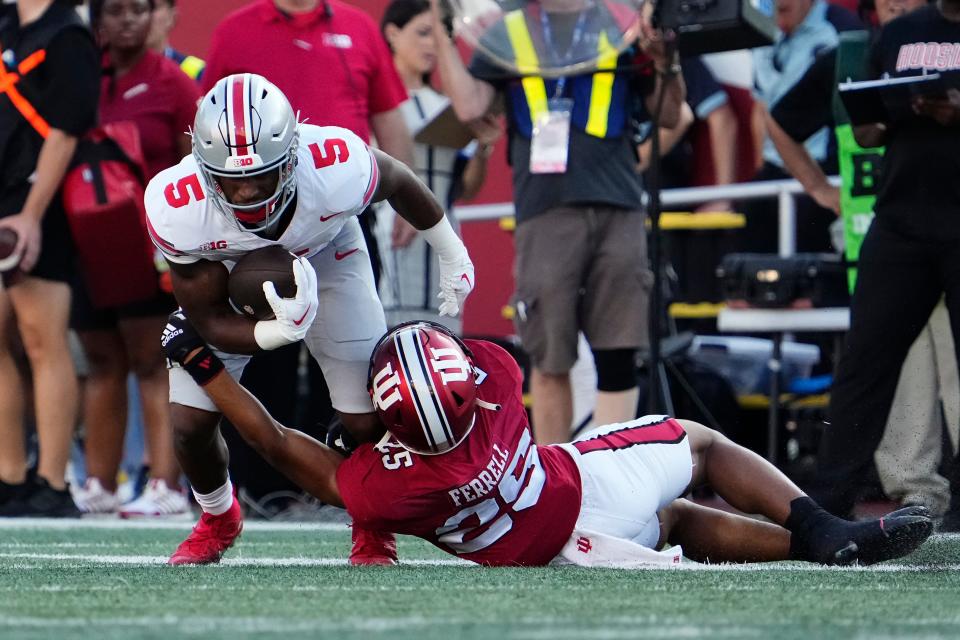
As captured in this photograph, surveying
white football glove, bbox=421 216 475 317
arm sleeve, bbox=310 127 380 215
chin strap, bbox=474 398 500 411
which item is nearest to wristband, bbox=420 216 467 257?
white football glove, bbox=421 216 475 317

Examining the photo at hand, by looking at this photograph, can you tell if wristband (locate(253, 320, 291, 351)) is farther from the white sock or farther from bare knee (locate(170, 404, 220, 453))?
the white sock

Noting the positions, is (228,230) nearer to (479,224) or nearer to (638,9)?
(638,9)

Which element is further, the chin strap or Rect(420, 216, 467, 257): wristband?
Rect(420, 216, 467, 257): wristband

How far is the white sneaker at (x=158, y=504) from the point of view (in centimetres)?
653

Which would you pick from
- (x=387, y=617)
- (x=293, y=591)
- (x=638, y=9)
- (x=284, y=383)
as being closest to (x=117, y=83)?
(x=284, y=383)

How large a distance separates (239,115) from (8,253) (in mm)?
2546

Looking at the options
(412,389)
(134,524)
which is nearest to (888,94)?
(412,389)

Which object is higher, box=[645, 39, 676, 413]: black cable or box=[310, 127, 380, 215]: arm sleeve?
box=[310, 127, 380, 215]: arm sleeve

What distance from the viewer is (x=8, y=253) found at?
6141 millimetres

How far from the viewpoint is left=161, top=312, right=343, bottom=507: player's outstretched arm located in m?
4.00

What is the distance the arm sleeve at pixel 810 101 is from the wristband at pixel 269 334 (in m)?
2.73

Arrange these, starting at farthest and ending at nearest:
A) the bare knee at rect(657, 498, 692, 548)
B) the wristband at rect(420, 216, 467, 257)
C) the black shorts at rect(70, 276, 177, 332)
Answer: the black shorts at rect(70, 276, 177, 332)
the wristband at rect(420, 216, 467, 257)
the bare knee at rect(657, 498, 692, 548)

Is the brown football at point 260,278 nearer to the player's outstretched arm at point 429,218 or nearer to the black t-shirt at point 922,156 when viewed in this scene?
the player's outstretched arm at point 429,218

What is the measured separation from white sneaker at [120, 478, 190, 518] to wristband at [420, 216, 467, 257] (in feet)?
7.72
